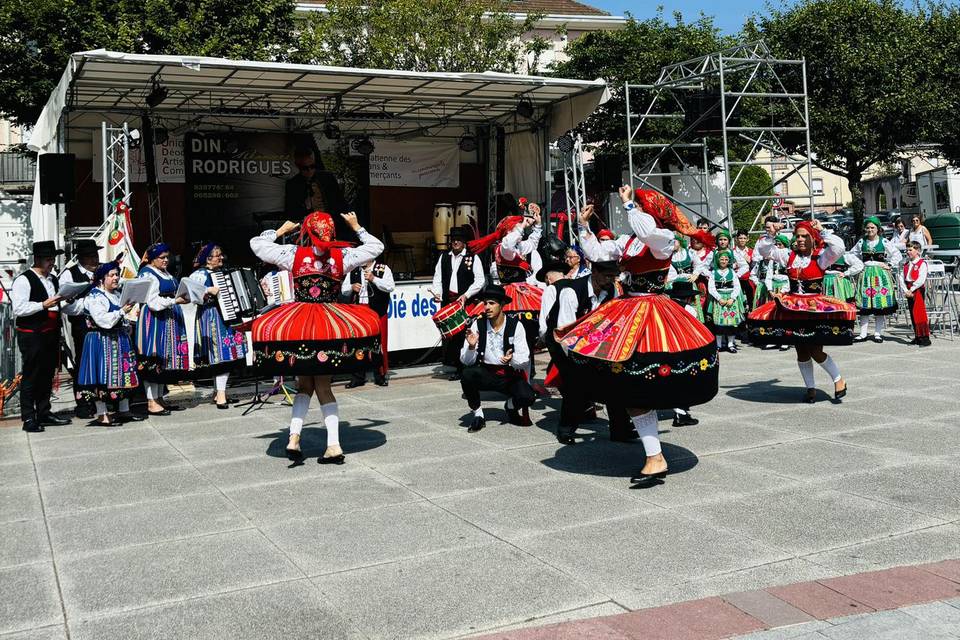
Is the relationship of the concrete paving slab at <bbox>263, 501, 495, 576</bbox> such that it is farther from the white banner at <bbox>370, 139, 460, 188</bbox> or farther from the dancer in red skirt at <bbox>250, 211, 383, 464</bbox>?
the white banner at <bbox>370, 139, 460, 188</bbox>

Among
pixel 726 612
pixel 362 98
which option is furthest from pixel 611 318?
pixel 362 98

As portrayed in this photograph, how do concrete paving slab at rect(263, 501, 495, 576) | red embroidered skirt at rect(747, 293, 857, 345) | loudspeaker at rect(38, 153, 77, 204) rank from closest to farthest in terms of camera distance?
concrete paving slab at rect(263, 501, 495, 576) < red embroidered skirt at rect(747, 293, 857, 345) < loudspeaker at rect(38, 153, 77, 204)

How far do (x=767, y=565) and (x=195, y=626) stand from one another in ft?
9.27

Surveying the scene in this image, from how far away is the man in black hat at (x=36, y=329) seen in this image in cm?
943

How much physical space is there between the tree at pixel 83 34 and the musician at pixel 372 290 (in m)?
11.6

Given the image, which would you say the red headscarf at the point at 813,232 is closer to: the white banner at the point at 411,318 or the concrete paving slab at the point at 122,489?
the white banner at the point at 411,318

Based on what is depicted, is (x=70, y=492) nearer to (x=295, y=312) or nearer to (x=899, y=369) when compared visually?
(x=295, y=312)

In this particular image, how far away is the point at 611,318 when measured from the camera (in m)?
6.57

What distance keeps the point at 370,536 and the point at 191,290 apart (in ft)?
18.4

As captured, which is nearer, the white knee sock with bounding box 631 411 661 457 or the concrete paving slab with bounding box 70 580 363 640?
the concrete paving slab with bounding box 70 580 363 640

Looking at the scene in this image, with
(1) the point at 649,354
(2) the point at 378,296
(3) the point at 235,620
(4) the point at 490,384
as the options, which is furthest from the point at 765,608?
(2) the point at 378,296

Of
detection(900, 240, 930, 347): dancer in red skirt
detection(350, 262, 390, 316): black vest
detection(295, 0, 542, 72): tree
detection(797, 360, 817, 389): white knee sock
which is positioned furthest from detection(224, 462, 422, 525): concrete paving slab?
detection(295, 0, 542, 72): tree

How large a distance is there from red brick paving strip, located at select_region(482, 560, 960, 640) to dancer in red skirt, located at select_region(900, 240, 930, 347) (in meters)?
10.00

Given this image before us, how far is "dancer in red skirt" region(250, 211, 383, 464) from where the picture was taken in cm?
727
